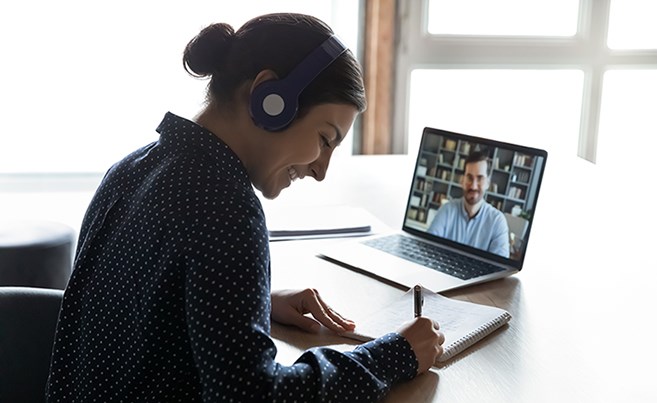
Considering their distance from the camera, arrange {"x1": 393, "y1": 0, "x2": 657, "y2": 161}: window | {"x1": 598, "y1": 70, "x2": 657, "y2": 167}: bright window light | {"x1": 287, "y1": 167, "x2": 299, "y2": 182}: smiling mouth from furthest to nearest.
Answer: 1. {"x1": 598, "y1": 70, "x2": 657, "y2": 167}: bright window light
2. {"x1": 393, "y1": 0, "x2": 657, "y2": 161}: window
3. {"x1": 287, "y1": 167, "x2": 299, "y2": 182}: smiling mouth

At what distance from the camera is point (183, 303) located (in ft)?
3.38

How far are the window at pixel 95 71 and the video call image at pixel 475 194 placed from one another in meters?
1.49

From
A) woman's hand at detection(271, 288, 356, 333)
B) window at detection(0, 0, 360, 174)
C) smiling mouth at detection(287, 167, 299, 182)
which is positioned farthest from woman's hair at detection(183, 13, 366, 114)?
window at detection(0, 0, 360, 174)

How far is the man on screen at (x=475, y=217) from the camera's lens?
1.66 meters

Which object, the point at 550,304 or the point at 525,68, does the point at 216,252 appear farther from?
the point at 525,68

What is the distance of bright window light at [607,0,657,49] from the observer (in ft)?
11.7

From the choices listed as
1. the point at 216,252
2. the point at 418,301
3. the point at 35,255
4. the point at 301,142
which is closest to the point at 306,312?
the point at 418,301

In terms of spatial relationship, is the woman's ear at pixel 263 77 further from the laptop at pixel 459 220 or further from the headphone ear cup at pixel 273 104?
the laptop at pixel 459 220

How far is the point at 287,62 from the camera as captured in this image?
115 cm

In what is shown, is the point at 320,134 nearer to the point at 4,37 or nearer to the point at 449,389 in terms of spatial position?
the point at 449,389

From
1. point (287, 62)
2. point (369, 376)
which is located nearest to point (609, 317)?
point (369, 376)

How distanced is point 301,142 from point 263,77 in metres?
0.11

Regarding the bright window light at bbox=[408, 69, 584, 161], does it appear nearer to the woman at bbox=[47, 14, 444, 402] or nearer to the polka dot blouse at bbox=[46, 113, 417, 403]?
the woman at bbox=[47, 14, 444, 402]

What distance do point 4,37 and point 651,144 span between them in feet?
8.86
